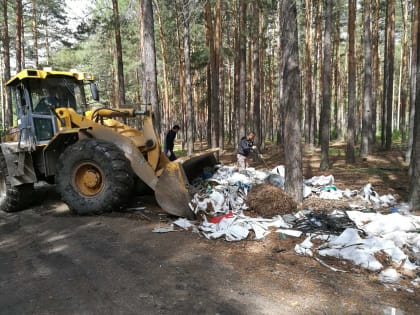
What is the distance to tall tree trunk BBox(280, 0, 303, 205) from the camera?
21.1ft

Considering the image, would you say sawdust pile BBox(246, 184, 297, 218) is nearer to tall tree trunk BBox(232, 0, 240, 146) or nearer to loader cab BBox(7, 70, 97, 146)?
loader cab BBox(7, 70, 97, 146)

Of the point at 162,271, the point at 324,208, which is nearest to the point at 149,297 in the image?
the point at 162,271

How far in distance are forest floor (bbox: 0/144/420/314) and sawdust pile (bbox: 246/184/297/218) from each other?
1.08 m

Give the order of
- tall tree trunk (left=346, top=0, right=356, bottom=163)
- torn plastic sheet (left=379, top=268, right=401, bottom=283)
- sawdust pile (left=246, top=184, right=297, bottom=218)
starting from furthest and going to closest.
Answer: tall tree trunk (left=346, top=0, right=356, bottom=163) → sawdust pile (left=246, top=184, right=297, bottom=218) → torn plastic sheet (left=379, top=268, right=401, bottom=283)

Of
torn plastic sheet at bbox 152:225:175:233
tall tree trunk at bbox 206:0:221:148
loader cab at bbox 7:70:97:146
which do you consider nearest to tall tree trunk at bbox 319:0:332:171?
tall tree trunk at bbox 206:0:221:148

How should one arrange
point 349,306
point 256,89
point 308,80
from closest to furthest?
point 349,306
point 256,89
point 308,80

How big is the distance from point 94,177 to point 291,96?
440 centimetres

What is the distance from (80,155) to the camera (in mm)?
6164

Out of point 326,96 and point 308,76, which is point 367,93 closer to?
point 326,96

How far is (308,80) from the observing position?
1908 cm

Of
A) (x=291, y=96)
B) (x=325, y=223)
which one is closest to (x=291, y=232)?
(x=325, y=223)

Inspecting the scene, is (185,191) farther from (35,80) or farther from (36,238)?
(35,80)

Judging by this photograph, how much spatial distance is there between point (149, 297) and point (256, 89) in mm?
15357

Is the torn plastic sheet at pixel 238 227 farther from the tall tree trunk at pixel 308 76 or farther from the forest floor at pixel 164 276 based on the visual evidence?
the tall tree trunk at pixel 308 76
